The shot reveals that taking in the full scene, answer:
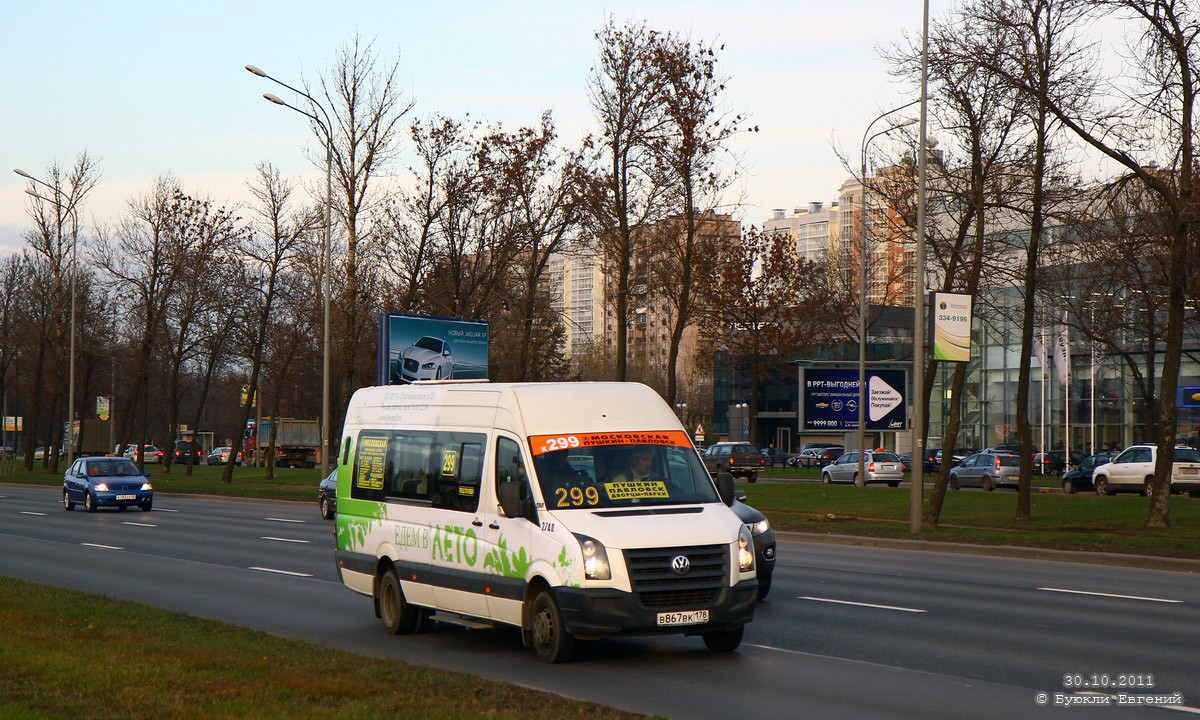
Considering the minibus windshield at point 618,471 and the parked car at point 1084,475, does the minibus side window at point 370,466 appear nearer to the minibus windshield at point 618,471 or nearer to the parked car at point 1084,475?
the minibus windshield at point 618,471

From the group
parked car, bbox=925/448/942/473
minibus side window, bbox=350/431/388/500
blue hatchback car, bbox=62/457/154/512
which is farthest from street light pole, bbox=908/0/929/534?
parked car, bbox=925/448/942/473

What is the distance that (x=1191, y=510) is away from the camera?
2933 cm

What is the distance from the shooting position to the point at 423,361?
117 ft

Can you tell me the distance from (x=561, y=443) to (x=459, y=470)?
47.1 inches

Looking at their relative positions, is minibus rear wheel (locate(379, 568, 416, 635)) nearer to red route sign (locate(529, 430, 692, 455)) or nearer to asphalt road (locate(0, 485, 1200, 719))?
asphalt road (locate(0, 485, 1200, 719))

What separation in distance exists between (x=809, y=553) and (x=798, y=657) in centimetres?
1145

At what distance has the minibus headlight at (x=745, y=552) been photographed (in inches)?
380

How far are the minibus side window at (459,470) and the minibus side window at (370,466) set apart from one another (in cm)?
117

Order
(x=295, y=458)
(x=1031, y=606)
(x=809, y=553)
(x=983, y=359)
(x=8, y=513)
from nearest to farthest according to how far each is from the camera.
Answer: (x=1031, y=606)
(x=809, y=553)
(x=8, y=513)
(x=983, y=359)
(x=295, y=458)

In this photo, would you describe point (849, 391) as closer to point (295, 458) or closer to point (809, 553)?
point (809, 553)

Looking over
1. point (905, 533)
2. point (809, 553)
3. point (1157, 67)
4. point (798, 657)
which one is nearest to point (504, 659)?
point (798, 657)

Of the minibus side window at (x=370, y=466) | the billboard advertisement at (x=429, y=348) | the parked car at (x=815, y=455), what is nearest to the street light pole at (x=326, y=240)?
the billboard advertisement at (x=429, y=348)

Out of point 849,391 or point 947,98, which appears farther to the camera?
point 849,391

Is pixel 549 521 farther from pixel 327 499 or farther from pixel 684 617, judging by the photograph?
pixel 327 499
